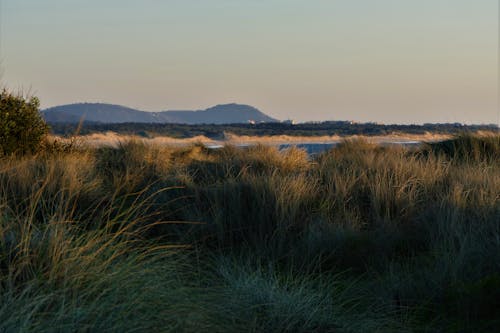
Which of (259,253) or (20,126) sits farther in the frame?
(20,126)

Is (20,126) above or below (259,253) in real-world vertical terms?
above

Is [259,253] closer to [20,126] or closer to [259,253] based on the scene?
[259,253]

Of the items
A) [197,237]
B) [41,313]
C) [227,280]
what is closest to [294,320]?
[227,280]

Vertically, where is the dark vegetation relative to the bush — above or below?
below

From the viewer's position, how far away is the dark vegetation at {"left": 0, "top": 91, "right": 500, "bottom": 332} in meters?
4.35

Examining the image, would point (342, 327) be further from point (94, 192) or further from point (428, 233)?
point (94, 192)

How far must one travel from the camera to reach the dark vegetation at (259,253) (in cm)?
435

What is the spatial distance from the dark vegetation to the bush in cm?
37

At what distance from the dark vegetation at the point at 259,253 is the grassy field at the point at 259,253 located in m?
0.02

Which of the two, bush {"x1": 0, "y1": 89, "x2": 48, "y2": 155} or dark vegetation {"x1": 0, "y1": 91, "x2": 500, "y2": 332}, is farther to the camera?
bush {"x1": 0, "y1": 89, "x2": 48, "y2": 155}

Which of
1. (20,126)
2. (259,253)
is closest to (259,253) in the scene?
(259,253)

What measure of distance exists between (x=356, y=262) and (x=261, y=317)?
2.62 meters

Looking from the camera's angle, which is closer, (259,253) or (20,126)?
(259,253)

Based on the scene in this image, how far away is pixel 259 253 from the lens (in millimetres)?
7230
